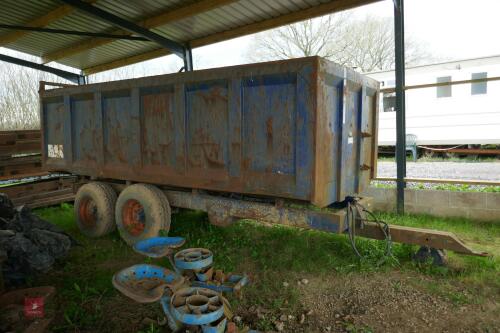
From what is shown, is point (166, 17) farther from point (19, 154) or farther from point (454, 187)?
point (454, 187)

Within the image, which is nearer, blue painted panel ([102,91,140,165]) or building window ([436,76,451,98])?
blue painted panel ([102,91,140,165])

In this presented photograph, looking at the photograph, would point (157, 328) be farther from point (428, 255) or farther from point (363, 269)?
point (428, 255)

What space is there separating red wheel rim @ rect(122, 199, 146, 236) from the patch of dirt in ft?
8.26

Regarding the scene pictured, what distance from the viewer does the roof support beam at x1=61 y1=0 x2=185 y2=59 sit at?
21.6 feet

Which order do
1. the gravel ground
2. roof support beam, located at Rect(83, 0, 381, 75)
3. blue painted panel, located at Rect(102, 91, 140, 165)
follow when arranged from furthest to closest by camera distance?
1. the gravel ground
2. roof support beam, located at Rect(83, 0, 381, 75)
3. blue painted panel, located at Rect(102, 91, 140, 165)

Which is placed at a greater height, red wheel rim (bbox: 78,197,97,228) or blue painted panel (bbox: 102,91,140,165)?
blue painted panel (bbox: 102,91,140,165)

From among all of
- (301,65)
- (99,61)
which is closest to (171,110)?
(301,65)

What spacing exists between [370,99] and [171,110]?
8.53 ft

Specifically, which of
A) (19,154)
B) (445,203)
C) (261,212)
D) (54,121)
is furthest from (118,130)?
(445,203)

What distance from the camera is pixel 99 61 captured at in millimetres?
10781

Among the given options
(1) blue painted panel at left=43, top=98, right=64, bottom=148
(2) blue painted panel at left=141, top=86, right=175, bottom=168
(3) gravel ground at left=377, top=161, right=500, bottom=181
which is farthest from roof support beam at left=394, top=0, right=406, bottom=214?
(1) blue painted panel at left=43, top=98, right=64, bottom=148

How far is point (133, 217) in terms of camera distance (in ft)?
17.0

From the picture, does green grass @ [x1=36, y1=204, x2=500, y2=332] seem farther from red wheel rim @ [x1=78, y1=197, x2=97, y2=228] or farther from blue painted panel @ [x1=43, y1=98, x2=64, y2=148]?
blue painted panel @ [x1=43, y1=98, x2=64, y2=148]

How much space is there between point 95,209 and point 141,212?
3.57ft
